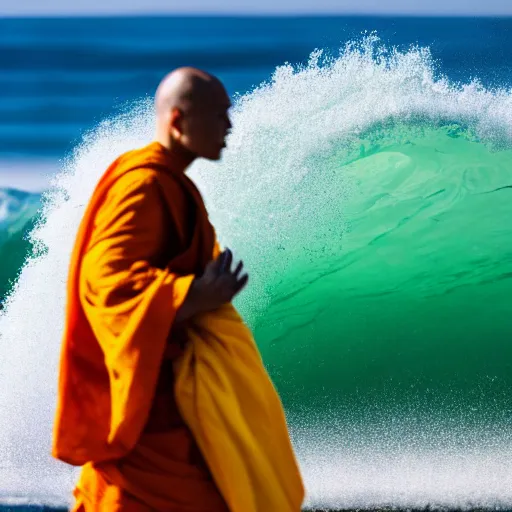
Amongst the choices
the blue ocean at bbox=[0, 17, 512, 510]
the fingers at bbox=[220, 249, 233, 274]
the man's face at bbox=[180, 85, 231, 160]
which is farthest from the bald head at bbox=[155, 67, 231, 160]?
the blue ocean at bbox=[0, 17, 512, 510]

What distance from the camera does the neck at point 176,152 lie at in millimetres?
2139

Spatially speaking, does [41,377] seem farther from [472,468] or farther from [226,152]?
[472,468]

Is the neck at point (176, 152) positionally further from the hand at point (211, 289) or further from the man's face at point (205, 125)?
the hand at point (211, 289)

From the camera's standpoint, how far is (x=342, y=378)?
408 centimetres

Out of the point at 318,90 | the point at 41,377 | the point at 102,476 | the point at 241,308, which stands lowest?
the point at 102,476

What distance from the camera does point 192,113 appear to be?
2125 millimetres

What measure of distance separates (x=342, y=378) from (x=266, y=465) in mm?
1978

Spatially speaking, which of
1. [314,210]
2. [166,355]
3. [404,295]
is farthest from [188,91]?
[404,295]

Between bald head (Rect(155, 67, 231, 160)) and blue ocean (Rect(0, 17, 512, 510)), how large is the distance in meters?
2.02


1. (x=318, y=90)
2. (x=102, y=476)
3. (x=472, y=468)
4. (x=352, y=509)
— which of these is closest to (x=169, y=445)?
(x=102, y=476)

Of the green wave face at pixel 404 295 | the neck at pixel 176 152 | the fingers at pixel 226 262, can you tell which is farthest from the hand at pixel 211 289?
the green wave face at pixel 404 295

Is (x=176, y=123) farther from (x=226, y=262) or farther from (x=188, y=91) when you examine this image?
(x=226, y=262)

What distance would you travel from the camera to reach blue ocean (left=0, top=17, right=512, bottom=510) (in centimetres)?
406

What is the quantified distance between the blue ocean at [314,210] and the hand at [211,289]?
2.05 meters
